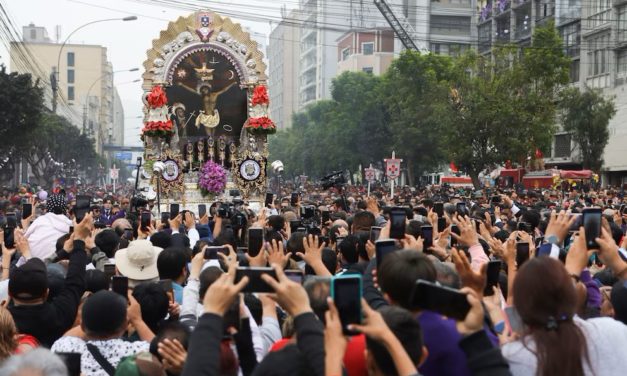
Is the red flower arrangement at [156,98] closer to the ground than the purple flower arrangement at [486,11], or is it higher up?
closer to the ground

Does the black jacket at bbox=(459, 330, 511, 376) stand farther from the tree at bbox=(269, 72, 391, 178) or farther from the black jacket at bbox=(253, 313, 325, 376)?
the tree at bbox=(269, 72, 391, 178)

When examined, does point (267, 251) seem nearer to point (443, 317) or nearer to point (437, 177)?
point (443, 317)

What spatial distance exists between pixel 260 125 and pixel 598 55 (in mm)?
26568

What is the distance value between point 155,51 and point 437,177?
39531 mm

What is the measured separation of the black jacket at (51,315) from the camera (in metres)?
5.28

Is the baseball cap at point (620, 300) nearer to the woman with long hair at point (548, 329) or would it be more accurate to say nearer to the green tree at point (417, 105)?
the woman with long hair at point (548, 329)

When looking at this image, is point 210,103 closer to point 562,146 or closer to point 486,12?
point 562,146

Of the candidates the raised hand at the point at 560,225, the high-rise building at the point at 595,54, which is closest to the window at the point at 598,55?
the high-rise building at the point at 595,54

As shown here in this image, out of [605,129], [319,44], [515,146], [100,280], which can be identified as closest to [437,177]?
[605,129]

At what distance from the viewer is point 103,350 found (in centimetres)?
468

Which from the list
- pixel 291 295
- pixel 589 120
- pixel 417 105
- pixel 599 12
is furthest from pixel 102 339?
pixel 599 12

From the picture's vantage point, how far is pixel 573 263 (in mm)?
4750

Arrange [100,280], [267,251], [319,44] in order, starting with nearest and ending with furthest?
[267,251], [100,280], [319,44]

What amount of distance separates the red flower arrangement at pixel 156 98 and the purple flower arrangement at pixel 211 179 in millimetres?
2661
